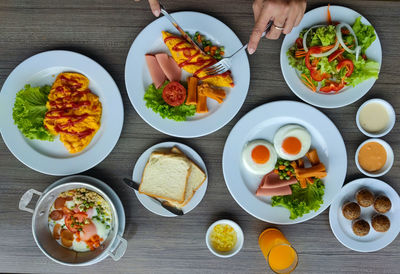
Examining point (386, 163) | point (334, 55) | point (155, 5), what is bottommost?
point (386, 163)

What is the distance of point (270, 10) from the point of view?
1532mm

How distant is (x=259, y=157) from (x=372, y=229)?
0.93m

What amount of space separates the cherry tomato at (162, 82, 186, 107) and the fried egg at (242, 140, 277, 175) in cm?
54

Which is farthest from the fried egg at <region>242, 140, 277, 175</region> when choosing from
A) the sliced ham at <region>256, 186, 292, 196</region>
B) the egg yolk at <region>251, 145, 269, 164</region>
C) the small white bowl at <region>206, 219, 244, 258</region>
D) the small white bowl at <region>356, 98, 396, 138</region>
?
the small white bowl at <region>356, 98, 396, 138</region>

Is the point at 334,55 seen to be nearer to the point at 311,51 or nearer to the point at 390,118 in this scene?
the point at 311,51

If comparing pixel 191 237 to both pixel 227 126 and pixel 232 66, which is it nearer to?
pixel 227 126

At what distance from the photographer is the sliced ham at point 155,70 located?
1924 millimetres

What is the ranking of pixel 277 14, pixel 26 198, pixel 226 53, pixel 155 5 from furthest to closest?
1. pixel 226 53
2. pixel 26 198
3. pixel 155 5
4. pixel 277 14

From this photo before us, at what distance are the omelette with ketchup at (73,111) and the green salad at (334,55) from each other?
1.30 m

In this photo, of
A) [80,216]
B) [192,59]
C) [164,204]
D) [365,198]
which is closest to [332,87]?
[365,198]

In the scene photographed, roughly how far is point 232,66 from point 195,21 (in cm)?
38

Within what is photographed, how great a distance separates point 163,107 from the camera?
6.19 feet

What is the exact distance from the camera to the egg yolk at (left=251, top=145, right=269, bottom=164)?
6.40ft

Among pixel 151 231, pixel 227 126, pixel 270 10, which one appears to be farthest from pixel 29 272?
pixel 270 10
